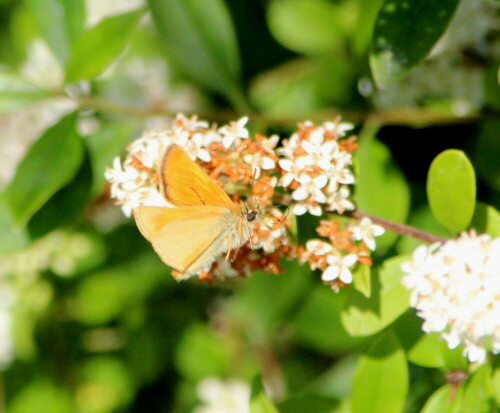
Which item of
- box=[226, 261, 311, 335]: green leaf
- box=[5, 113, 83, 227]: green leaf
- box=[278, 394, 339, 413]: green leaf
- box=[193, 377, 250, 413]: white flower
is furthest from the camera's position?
box=[193, 377, 250, 413]: white flower

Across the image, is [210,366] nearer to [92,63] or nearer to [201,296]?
[201,296]

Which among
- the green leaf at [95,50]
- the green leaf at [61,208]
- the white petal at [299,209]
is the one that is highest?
the green leaf at [95,50]

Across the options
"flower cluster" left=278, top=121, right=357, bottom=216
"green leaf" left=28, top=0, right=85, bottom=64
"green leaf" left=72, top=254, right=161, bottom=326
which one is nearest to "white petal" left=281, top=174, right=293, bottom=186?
"flower cluster" left=278, top=121, right=357, bottom=216

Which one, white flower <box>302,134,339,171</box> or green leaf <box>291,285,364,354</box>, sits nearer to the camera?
white flower <box>302,134,339,171</box>

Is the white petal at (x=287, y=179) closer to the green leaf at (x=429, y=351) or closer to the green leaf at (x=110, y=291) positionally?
the green leaf at (x=429, y=351)

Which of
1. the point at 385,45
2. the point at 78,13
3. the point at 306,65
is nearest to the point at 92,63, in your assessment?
the point at 78,13

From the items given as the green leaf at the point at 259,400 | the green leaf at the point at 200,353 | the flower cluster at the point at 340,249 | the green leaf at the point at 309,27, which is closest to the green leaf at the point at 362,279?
the flower cluster at the point at 340,249

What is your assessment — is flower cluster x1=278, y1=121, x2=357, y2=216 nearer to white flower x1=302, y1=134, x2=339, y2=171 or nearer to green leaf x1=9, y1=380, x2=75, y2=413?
white flower x1=302, y1=134, x2=339, y2=171
